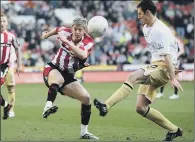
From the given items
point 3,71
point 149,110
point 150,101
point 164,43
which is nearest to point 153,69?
point 164,43

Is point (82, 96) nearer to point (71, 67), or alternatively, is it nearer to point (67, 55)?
point (71, 67)

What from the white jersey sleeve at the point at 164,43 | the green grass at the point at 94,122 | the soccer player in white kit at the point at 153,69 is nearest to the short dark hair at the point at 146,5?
the soccer player in white kit at the point at 153,69

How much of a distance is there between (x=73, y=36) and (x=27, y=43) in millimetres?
20016

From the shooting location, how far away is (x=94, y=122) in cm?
1191

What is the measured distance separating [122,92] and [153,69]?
2.15 feet

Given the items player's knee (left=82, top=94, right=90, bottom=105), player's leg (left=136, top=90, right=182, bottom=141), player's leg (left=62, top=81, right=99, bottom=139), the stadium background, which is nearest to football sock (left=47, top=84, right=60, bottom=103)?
player's leg (left=62, top=81, right=99, bottom=139)

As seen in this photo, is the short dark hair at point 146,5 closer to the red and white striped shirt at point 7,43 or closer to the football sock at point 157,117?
the football sock at point 157,117

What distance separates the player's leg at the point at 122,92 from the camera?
26.0 ft

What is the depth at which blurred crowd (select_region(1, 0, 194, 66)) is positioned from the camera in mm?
28578

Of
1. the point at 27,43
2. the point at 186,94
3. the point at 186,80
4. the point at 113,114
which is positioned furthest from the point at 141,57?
the point at 113,114

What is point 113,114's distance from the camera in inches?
531

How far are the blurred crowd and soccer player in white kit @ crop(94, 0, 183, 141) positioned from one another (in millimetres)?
19262

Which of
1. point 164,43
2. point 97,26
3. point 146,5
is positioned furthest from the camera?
point 97,26

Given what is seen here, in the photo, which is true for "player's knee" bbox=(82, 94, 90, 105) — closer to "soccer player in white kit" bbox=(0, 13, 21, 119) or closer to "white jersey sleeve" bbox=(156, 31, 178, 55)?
"white jersey sleeve" bbox=(156, 31, 178, 55)
